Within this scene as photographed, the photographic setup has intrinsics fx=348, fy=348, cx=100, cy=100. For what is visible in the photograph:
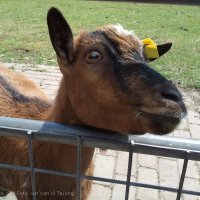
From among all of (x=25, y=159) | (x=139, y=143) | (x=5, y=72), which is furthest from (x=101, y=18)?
(x=139, y=143)

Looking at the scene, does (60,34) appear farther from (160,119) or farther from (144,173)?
(144,173)

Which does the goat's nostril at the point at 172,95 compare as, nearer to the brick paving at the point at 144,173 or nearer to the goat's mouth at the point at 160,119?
the goat's mouth at the point at 160,119

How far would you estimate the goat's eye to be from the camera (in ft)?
7.84

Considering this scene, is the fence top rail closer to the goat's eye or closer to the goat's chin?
the goat's chin

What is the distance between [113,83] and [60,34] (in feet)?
1.86

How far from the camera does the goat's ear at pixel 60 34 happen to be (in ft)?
7.69

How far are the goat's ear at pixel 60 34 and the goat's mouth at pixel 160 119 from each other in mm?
811

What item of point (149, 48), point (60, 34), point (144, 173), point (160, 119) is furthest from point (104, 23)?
point (160, 119)

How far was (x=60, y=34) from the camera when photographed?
2.47 metres

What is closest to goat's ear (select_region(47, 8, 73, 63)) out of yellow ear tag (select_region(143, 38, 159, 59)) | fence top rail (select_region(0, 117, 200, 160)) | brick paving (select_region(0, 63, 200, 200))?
yellow ear tag (select_region(143, 38, 159, 59))

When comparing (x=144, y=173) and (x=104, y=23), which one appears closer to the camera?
(x=144, y=173)

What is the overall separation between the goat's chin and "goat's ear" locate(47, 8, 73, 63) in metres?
0.85

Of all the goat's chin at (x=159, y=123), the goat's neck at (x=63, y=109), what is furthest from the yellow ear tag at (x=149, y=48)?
the goat's chin at (x=159, y=123)

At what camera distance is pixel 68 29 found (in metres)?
2.46
